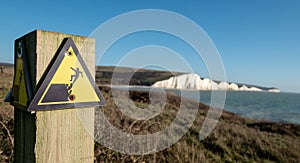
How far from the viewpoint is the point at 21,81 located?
1.14 metres

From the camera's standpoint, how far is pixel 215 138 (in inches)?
226

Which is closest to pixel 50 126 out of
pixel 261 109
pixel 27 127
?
pixel 27 127

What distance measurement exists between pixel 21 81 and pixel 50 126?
306 mm

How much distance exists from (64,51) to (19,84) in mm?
337

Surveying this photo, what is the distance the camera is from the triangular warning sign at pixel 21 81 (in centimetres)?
108

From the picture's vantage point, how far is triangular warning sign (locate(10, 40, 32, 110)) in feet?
3.56

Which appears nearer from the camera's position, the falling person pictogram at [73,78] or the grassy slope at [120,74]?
the falling person pictogram at [73,78]

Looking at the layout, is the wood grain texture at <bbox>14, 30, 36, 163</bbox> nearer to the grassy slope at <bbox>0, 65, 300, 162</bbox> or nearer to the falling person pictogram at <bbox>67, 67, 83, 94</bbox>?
the falling person pictogram at <bbox>67, 67, 83, 94</bbox>

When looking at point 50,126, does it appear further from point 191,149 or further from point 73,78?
point 191,149

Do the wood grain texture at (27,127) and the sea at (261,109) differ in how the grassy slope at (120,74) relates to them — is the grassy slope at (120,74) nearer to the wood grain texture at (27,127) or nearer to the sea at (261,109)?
the wood grain texture at (27,127)

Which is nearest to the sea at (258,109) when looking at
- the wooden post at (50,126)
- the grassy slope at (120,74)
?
the grassy slope at (120,74)

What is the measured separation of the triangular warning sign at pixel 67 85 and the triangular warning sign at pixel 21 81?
0.08 meters

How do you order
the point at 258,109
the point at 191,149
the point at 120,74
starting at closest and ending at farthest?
the point at 120,74 → the point at 191,149 → the point at 258,109

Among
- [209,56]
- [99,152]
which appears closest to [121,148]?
[99,152]
